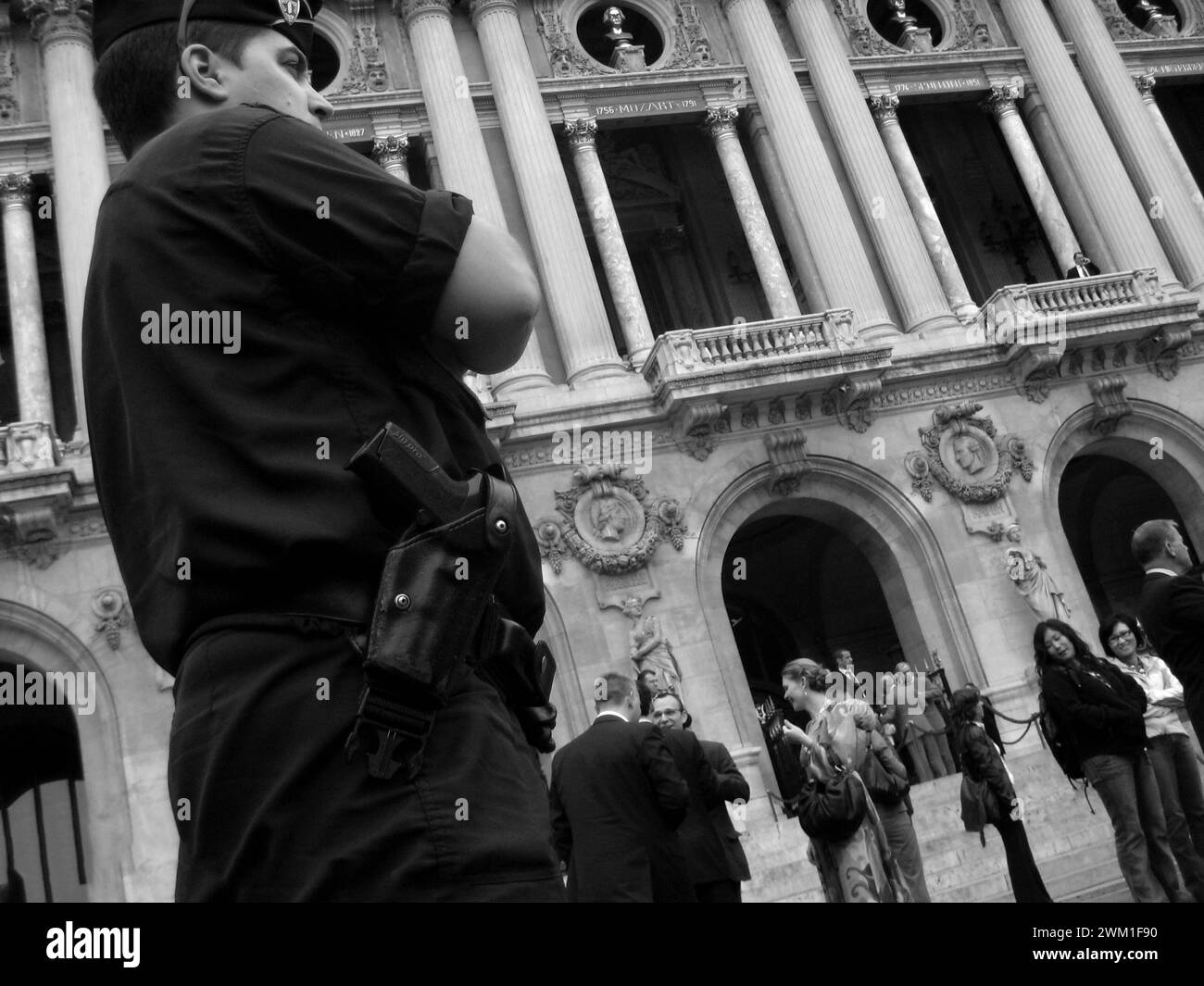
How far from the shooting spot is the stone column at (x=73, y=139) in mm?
18203

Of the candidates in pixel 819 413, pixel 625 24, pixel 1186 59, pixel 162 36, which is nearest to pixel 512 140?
pixel 625 24

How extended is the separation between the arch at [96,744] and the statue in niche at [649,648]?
23.8ft

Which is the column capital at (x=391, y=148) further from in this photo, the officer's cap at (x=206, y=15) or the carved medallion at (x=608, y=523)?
the officer's cap at (x=206, y=15)

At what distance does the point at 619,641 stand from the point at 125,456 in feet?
52.7

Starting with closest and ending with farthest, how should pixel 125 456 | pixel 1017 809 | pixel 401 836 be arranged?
pixel 401 836 < pixel 125 456 < pixel 1017 809

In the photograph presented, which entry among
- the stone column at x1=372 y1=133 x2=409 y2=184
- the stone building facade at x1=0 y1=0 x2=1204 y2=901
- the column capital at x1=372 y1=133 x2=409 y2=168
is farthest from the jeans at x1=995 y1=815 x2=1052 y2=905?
the column capital at x1=372 y1=133 x2=409 y2=168

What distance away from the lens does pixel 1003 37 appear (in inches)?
963

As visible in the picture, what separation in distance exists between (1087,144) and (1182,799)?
17.3 m

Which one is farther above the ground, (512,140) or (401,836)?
(512,140)

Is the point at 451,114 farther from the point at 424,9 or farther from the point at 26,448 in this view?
the point at 26,448

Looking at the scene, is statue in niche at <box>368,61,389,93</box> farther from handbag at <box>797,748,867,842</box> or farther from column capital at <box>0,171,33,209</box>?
handbag at <box>797,748,867,842</box>

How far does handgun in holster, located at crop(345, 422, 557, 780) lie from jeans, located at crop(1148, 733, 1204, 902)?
8.10m

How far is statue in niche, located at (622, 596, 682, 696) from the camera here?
17.2m

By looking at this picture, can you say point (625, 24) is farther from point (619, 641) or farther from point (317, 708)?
point (317, 708)
